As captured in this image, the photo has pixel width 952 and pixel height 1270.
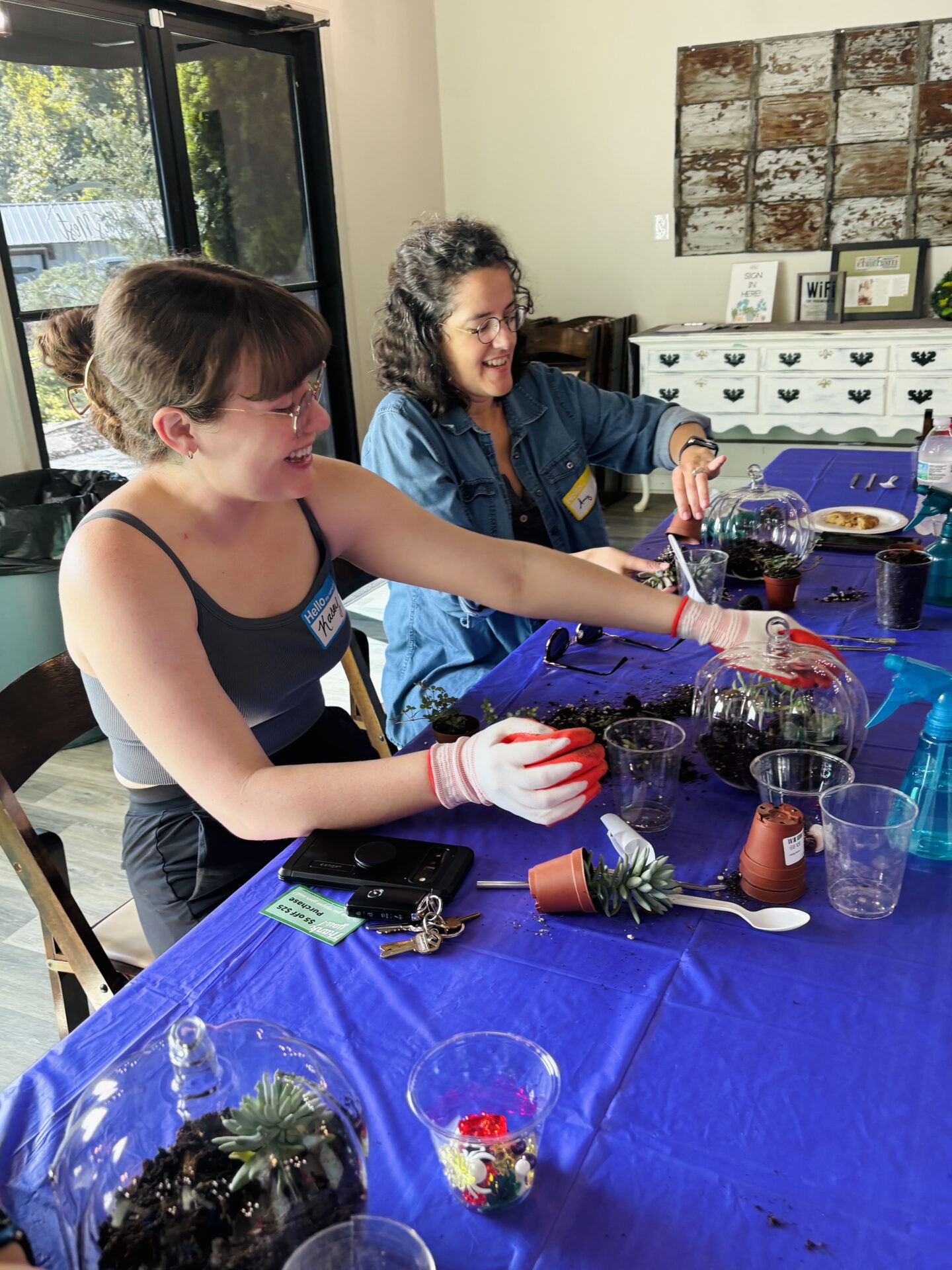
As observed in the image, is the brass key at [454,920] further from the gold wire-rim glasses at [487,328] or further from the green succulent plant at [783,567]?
the gold wire-rim glasses at [487,328]

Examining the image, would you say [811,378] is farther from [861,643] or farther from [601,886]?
[601,886]

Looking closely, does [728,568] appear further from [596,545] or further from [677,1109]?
[677,1109]

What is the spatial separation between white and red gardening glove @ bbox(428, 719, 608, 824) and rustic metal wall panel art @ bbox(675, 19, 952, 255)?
481 centimetres

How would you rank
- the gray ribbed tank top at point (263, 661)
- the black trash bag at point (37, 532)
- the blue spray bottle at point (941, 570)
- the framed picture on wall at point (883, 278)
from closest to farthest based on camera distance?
the gray ribbed tank top at point (263, 661) → the blue spray bottle at point (941, 570) → the black trash bag at point (37, 532) → the framed picture on wall at point (883, 278)

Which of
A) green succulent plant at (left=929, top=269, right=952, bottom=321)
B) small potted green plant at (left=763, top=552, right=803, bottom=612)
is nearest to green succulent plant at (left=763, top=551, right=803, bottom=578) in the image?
small potted green plant at (left=763, top=552, right=803, bottom=612)

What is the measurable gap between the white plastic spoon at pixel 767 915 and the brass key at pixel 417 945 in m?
0.25

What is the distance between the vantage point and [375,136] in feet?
17.3

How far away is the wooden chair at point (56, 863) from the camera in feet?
4.16

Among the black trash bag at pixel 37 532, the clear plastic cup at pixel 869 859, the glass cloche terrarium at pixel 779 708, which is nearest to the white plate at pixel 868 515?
the glass cloche terrarium at pixel 779 708

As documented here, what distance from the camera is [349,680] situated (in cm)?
189

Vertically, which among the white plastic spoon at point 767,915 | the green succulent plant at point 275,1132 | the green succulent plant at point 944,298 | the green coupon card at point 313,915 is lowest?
the green coupon card at point 313,915

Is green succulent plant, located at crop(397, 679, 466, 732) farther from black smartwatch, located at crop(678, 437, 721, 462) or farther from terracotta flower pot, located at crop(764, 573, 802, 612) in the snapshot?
black smartwatch, located at crop(678, 437, 721, 462)

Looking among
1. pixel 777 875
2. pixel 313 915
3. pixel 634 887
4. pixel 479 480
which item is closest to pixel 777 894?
pixel 777 875

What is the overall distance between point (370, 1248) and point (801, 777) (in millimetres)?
755
